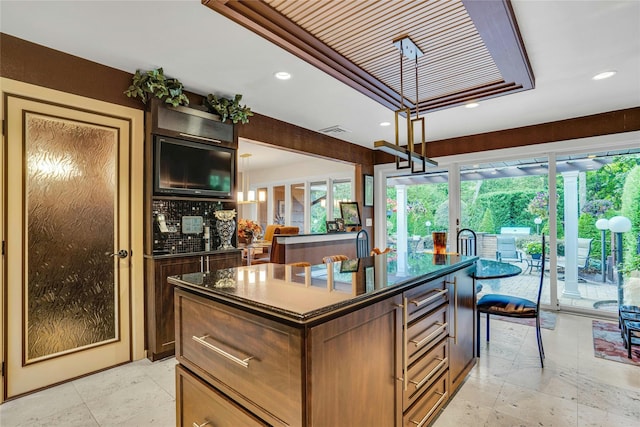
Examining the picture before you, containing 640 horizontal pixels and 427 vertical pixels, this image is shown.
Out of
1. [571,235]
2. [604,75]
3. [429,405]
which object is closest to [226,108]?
[429,405]

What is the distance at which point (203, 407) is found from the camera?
4.69ft

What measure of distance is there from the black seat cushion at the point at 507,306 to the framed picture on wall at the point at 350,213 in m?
3.08

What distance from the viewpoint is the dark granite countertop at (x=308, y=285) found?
1157 mm

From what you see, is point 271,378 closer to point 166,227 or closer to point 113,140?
point 166,227

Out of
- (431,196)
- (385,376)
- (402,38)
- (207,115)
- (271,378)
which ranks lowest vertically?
(385,376)

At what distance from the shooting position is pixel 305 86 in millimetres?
3215

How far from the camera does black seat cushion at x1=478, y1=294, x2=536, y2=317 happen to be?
273 cm

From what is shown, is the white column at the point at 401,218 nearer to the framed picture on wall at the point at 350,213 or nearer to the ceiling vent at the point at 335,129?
the framed picture on wall at the point at 350,213

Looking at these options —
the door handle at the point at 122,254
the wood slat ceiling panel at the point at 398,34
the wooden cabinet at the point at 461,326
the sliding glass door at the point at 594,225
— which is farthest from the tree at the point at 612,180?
the door handle at the point at 122,254

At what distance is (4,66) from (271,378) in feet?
9.25

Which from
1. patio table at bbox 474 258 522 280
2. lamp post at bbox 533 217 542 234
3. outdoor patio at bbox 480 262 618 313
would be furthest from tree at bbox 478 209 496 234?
patio table at bbox 474 258 522 280

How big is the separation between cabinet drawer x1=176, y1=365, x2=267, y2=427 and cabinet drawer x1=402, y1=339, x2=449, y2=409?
82cm

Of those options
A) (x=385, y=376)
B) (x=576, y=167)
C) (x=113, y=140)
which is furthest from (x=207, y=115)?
(x=576, y=167)

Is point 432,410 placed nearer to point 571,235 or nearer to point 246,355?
point 246,355
